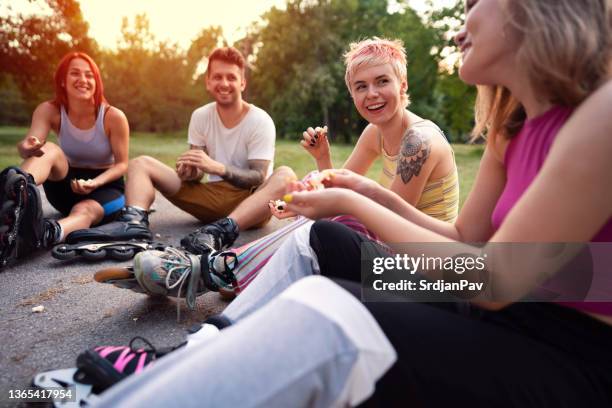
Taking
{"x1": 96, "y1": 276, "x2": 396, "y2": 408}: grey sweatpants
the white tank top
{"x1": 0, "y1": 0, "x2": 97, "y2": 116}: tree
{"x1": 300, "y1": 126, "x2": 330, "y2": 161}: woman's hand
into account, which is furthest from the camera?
{"x1": 0, "y1": 0, "x2": 97, "y2": 116}: tree

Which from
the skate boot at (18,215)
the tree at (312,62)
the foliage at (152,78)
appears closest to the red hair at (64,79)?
the skate boot at (18,215)

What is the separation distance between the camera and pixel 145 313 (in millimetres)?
2357

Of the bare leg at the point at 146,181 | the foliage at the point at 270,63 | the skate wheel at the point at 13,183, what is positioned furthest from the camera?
the foliage at the point at 270,63

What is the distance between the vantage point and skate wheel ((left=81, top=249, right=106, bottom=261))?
3.06 m

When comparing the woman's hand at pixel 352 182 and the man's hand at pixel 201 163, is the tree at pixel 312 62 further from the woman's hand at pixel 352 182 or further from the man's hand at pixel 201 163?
the woman's hand at pixel 352 182

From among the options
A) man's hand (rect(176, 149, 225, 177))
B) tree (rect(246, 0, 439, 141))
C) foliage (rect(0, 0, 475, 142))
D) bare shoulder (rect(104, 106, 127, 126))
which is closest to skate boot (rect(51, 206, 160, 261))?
man's hand (rect(176, 149, 225, 177))

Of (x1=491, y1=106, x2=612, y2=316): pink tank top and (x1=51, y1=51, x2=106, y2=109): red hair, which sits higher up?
(x1=51, y1=51, x2=106, y2=109): red hair

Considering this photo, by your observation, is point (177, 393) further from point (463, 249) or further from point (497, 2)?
point (497, 2)

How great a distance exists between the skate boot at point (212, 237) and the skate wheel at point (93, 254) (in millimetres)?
539

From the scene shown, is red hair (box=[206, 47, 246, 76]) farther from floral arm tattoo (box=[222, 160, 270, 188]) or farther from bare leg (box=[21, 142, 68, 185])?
bare leg (box=[21, 142, 68, 185])

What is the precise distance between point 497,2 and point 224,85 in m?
3.16

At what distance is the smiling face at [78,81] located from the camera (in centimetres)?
381

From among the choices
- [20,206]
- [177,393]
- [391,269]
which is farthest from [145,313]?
[177,393]

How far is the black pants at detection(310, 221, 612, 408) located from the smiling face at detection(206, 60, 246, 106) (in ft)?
10.7
